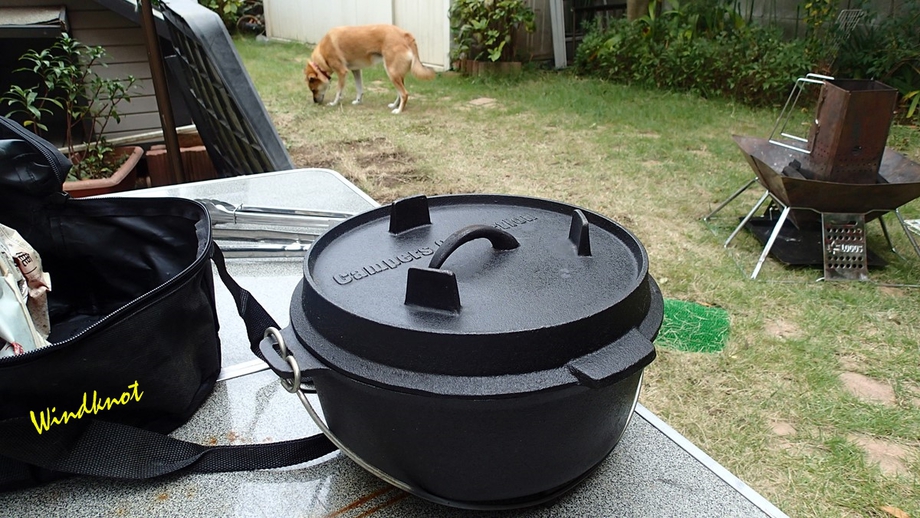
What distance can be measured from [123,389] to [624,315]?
2.42 feet

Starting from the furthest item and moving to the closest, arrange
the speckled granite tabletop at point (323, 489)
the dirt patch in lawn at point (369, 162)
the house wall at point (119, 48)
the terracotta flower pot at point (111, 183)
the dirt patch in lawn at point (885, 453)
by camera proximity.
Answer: the dirt patch in lawn at point (369, 162), the house wall at point (119, 48), the terracotta flower pot at point (111, 183), the dirt patch in lawn at point (885, 453), the speckled granite tabletop at point (323, 489)

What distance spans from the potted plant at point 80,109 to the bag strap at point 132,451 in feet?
8.21

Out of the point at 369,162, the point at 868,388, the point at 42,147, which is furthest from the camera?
the point at 369,162

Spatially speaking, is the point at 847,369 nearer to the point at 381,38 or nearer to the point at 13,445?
the point at 13,445

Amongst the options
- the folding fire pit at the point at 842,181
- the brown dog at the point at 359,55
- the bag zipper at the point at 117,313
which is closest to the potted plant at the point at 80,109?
the bag zipper at the point at 117,313

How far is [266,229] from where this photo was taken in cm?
176

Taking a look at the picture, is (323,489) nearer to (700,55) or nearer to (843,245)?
(843,245)

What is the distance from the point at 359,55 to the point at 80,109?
4.05 meters

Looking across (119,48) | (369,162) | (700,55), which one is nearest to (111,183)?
(119,48)

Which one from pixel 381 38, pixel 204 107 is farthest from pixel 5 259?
pixel 381 38

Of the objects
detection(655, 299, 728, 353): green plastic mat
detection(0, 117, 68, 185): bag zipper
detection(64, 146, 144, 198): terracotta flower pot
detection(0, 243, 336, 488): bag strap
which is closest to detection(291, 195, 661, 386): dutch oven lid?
detection(0, 243, 336, 488): bag strap

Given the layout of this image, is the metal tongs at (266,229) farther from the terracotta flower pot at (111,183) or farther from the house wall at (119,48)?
the house wall at (119,48)

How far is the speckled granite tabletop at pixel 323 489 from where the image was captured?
35.4 inches

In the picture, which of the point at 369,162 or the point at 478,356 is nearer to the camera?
the point at 478,356
